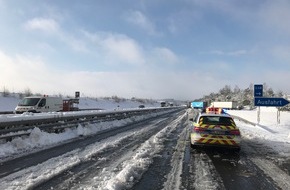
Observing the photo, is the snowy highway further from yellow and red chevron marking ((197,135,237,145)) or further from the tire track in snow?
yellow and red chevron marking ((197,135,237,145))

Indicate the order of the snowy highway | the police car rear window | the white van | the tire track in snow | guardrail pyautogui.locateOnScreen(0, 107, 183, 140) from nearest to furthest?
the tire track in snow → the snowy highway → guardrail pyautogui.locateOnScreen(0, 107, 183, 140) → the police car rear window → the white van

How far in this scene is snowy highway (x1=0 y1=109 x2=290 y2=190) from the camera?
728cm

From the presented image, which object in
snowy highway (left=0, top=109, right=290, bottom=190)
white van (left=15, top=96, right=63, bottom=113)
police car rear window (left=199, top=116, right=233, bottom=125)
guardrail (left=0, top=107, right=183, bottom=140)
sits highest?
white van (left=15, top=96, right=63, bottom=113)

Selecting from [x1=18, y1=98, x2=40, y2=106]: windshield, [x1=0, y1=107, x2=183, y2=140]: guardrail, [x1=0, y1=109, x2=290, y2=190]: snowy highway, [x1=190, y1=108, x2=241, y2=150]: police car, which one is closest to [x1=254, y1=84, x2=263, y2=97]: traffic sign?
[x1=0, y1=107, x2=183, y2=140]: guardrail

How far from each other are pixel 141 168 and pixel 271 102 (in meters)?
18.4

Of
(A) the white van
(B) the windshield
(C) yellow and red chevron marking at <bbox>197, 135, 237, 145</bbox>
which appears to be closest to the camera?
(C) yellow and red chevron marking at <bbox>197, 135, 237, 145</bbox>

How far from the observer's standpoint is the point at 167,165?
31.6 ft

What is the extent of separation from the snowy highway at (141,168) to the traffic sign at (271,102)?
11.4 m

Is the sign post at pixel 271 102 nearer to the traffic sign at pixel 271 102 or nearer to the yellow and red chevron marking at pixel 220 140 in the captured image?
the traffic sign at pixel 271 102

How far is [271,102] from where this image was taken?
24.7m

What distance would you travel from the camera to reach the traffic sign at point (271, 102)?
78.7 feet

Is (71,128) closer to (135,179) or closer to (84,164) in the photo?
(84,164)

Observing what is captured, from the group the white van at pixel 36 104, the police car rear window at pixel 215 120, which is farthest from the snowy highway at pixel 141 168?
the white van at pixel 36 104

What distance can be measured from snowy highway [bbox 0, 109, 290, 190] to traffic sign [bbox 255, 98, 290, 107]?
11361 mm
